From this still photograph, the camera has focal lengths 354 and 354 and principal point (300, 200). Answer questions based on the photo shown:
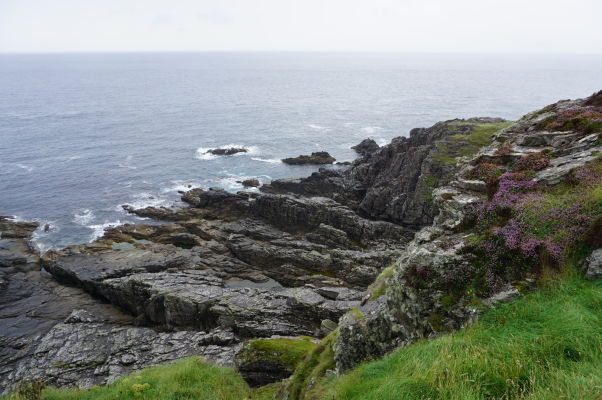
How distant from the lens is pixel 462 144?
205 feet

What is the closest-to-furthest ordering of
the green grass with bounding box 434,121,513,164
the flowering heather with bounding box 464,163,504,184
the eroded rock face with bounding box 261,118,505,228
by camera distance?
the flowering heather with bounding box 464,163,504,184
the eroded rock face with bounding box 261,118,505,228
the green grass with bounding box 434,121,513,164

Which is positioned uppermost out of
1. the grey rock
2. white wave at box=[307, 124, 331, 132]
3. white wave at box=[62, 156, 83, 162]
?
the grey rock

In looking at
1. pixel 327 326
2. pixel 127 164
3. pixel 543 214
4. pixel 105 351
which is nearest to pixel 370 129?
pixel 127 164

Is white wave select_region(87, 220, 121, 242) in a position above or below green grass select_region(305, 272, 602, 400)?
below

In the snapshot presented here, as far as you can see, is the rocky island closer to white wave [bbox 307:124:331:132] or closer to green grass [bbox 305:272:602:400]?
green grass [bbox 305:272:602:400]

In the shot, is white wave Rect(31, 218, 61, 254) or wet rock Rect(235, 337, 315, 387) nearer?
wet rock Rect(235, 337, 315, 387)

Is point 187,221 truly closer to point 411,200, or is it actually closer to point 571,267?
point 411,200

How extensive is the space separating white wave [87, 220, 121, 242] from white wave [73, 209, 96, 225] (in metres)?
2.37

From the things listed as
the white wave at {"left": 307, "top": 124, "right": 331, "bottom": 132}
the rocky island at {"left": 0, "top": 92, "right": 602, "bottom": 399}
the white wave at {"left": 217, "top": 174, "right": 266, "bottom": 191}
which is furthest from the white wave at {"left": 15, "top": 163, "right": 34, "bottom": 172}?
the white wave at {"left": 307, "top": 124, "right": 331, "bottom": 132}

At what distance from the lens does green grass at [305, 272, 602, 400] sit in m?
8.42

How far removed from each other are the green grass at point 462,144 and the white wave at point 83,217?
64.2m

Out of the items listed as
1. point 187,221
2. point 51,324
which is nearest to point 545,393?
point 51,324

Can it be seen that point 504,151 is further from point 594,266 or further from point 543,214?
point 594,266

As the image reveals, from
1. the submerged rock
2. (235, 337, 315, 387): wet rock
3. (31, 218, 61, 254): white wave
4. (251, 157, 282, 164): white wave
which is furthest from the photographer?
the submerged rock
